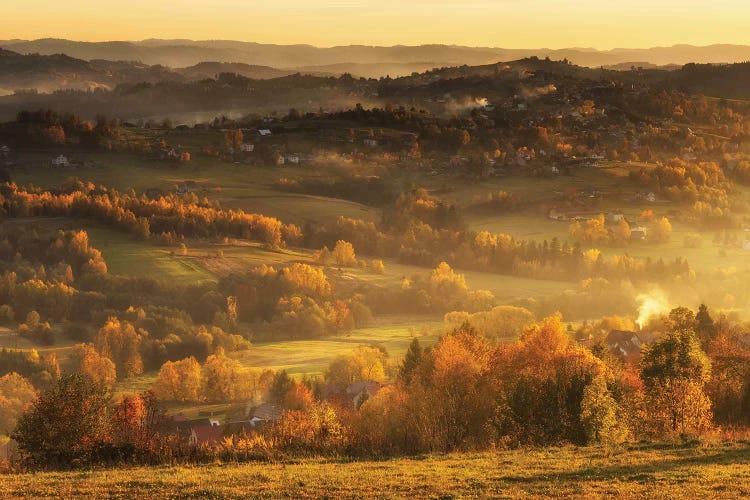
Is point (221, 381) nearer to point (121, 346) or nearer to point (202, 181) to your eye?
point (121, 346)

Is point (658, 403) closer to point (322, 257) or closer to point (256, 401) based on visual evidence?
point (256, 401)

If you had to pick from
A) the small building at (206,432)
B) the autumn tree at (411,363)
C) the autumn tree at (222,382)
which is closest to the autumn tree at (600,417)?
the autumn tree at (411,363)

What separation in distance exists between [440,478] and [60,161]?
170620 mm

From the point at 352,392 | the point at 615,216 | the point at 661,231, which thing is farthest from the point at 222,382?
the point at 615,216

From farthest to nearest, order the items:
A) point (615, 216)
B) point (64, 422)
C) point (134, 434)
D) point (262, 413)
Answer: point (615, 216) → point (262, 413) → point (134, 434) → point (64, 422)

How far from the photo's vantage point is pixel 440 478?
32.1m

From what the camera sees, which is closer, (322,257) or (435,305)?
(435,305)

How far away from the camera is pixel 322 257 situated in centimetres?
15112

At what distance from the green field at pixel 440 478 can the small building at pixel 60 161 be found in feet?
533

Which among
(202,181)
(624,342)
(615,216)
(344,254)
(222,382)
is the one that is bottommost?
(222,382)

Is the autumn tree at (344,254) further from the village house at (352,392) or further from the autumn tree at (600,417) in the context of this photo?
the autumn tree at (600,417)

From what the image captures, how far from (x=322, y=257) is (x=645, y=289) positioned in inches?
2003

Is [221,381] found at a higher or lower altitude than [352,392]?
lower

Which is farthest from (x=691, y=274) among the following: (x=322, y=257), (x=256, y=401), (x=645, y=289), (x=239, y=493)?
(x=239, y=493)
